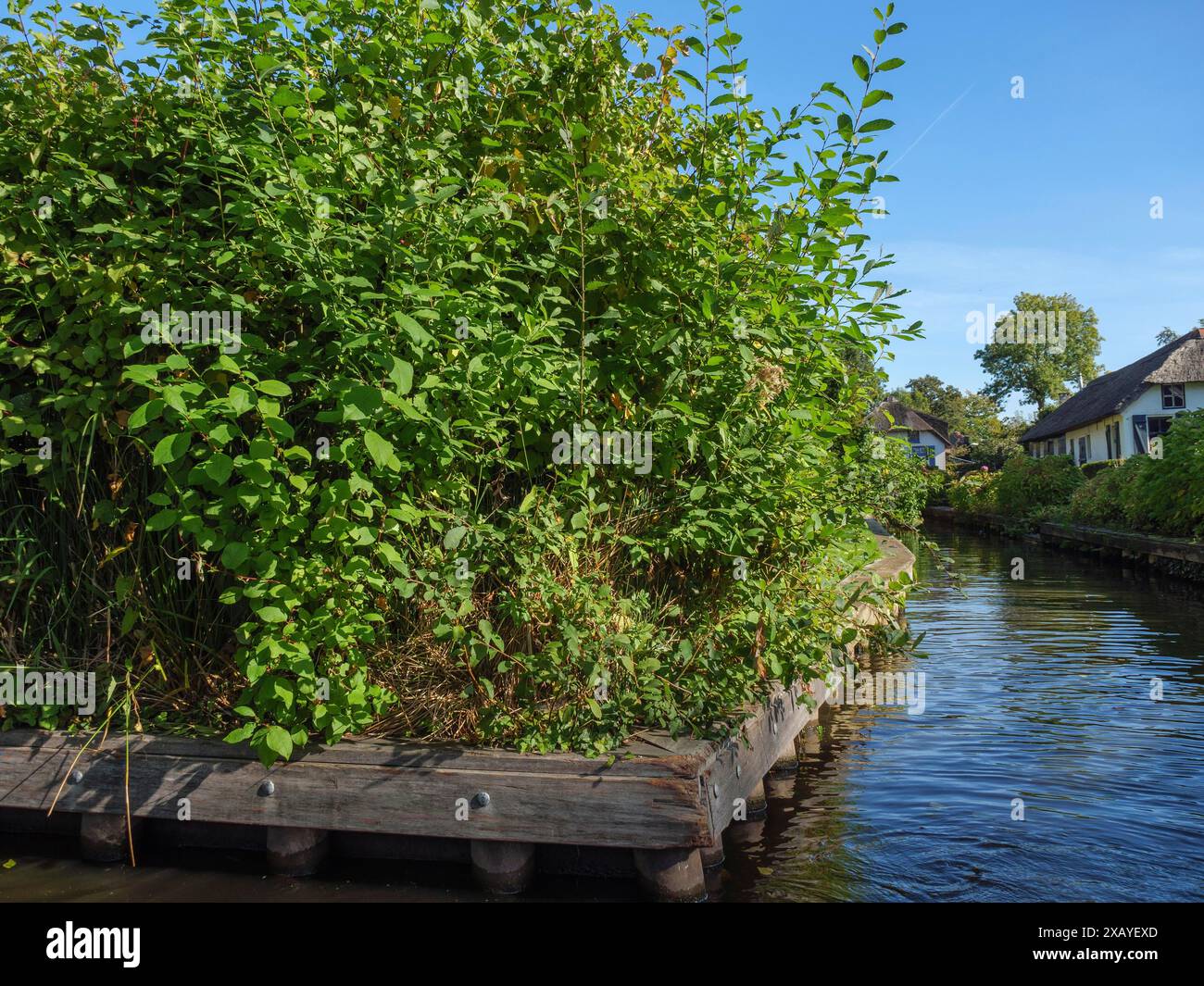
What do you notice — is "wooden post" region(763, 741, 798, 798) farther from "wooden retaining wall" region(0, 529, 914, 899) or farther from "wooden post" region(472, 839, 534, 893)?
"wooden post" region(472, 839, 534, 893)

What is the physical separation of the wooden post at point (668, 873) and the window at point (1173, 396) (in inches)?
1857

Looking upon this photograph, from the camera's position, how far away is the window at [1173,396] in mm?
43406

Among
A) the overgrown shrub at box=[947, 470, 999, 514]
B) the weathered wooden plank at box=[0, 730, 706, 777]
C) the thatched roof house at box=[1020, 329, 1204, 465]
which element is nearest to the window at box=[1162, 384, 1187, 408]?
the thatched roof house at box=[1020, 329, 1204, 465]

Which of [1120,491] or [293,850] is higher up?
[1120,491]

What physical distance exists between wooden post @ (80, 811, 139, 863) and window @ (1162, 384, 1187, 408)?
48399mm

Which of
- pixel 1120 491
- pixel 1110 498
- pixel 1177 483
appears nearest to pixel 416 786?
pixel 1177 483

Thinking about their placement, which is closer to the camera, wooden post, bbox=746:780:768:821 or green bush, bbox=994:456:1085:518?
wooden post, bbox=746:780:768:821

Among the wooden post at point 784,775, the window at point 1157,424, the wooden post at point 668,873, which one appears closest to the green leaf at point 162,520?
the wooden post at point 668,873

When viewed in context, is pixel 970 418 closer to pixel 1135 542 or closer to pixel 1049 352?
pixel 1049 352

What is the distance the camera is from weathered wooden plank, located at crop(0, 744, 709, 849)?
14.2 feet

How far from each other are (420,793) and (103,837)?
200 centimetres

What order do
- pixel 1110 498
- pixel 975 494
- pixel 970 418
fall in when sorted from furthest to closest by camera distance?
pixel 970 418 → pixel 975 494 → pixel 1110 498

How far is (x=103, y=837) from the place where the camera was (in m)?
5.18
